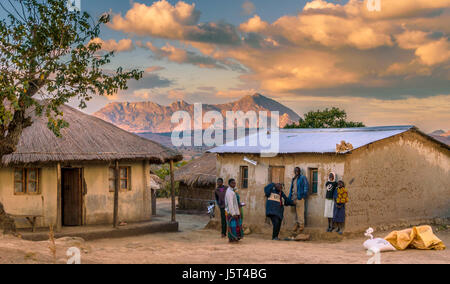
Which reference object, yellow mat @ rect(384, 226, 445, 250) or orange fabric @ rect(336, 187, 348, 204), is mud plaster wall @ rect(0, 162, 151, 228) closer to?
orange fabric @ rect(336, 187, 348, 204)

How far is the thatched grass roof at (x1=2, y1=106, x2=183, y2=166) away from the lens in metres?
15.0

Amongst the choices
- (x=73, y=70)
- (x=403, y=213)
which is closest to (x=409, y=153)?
(x=403, y=213)

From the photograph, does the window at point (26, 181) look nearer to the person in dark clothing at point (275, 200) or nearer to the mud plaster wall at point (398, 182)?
the person in dark clothing at point (275, 200)

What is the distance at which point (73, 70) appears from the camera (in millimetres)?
→ 11727

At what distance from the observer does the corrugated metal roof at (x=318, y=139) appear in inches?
626

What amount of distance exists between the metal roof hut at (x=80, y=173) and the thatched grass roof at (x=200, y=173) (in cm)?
633

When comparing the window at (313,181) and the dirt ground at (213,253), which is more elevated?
the window at (313,181)

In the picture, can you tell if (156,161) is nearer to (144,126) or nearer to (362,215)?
(362,215)

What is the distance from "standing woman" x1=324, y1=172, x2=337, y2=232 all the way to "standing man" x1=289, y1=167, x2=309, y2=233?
2.10 feet

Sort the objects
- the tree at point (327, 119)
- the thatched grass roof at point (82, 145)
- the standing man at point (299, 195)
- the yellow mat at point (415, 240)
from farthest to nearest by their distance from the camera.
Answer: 1. the tree at point (327, 119)
2. the standing man at point (299, 195)
3. the thatched grass roof at point (82, 145)
4. the yellow mat at point (415, 240)

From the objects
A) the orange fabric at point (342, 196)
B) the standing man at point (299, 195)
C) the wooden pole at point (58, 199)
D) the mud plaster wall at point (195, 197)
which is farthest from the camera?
the mud plaster wall at point (195, 197)

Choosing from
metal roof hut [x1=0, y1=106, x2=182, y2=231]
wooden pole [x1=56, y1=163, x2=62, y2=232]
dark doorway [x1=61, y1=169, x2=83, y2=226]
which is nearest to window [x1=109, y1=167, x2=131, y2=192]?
metal roof hut [x1=0, y1=106, x2=182, y2=231]

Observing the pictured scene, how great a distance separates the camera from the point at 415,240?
1184 centimetres

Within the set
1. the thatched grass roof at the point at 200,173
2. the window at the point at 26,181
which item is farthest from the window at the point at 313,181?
the thatched grass roof at the point at 200,173
